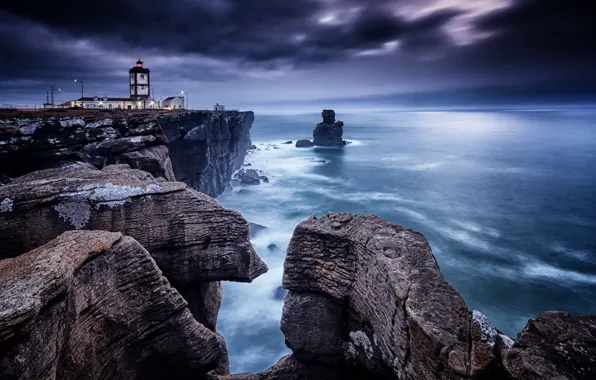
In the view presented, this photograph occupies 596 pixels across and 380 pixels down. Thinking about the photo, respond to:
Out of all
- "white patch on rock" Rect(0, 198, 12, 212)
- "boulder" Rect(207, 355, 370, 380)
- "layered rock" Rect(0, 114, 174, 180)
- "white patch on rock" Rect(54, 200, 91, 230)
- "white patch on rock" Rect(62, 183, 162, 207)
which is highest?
"layered rock" Rect(0, 114, 174, 180)

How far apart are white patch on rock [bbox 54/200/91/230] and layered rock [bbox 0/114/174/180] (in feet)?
35.0

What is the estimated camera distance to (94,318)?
A: 9305 mm

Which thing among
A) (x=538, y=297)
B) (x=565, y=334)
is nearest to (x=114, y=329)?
(x=565, y=334)

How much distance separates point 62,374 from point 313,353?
7.20 metres

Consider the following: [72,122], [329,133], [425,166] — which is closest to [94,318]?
[72,122]

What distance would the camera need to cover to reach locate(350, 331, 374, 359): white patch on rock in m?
9.91

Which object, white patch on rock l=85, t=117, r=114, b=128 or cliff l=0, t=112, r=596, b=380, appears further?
white patch on rock l=85, t=117, r=114, b=128

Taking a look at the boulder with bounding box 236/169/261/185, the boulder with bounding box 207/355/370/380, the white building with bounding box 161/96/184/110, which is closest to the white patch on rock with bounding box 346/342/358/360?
the boulder with bounding box 207/355/370/380

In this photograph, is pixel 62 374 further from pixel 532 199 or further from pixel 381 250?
pixel 532 199

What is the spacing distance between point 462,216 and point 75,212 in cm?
6434

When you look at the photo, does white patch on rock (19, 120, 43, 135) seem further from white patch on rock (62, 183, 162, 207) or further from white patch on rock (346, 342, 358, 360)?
white patch on rock (346, 342, 358, 360)

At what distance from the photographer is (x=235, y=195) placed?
252ft

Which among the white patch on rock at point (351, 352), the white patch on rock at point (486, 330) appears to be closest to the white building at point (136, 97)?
the white patch on rock at point (351, 352)

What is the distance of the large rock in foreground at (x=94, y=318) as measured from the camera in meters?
6.91
